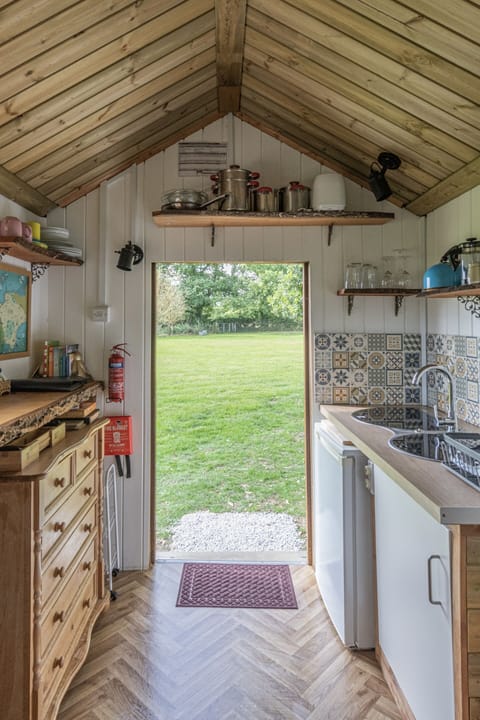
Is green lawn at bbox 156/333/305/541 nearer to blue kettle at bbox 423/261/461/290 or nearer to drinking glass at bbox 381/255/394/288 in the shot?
drinking glass at bbox 381/255/394/288

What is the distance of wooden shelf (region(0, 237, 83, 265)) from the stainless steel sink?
179cm

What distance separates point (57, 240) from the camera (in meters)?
2.47

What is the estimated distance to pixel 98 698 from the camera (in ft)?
5.58

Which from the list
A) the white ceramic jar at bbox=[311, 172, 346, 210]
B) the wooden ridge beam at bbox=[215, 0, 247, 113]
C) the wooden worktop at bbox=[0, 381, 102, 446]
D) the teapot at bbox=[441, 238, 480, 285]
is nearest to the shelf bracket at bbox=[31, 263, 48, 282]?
the wooden worktop at bbox=[0, 381, 102, 446]

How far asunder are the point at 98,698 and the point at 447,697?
129 centimetres

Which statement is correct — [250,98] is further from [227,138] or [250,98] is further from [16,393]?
[16,393]

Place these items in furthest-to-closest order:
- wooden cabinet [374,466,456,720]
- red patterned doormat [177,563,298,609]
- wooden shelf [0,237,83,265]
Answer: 1. red patterned doormat [177,563,298,609]
2. wooden shelf [0,237,83,265]
3. wooden cabinet [374,466,456,720]

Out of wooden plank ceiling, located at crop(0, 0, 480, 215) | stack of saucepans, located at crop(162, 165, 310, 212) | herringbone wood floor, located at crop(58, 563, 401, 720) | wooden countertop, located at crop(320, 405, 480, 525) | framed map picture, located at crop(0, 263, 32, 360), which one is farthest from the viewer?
stack of saucepans, located at crop(162, 165, 310, 212)

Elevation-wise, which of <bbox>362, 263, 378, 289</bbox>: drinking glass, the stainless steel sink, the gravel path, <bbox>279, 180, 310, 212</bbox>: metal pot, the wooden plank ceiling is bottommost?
the gravel path

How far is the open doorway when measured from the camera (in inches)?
110

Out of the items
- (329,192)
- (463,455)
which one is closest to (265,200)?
(329,192)

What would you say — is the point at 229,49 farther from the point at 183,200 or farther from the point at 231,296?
the point at 231,296

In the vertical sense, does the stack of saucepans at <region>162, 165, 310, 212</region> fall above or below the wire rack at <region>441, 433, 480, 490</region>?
above

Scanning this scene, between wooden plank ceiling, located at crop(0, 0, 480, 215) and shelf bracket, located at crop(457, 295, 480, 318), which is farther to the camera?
shelf bracket, located at crop(457, 295, 480, 318)
